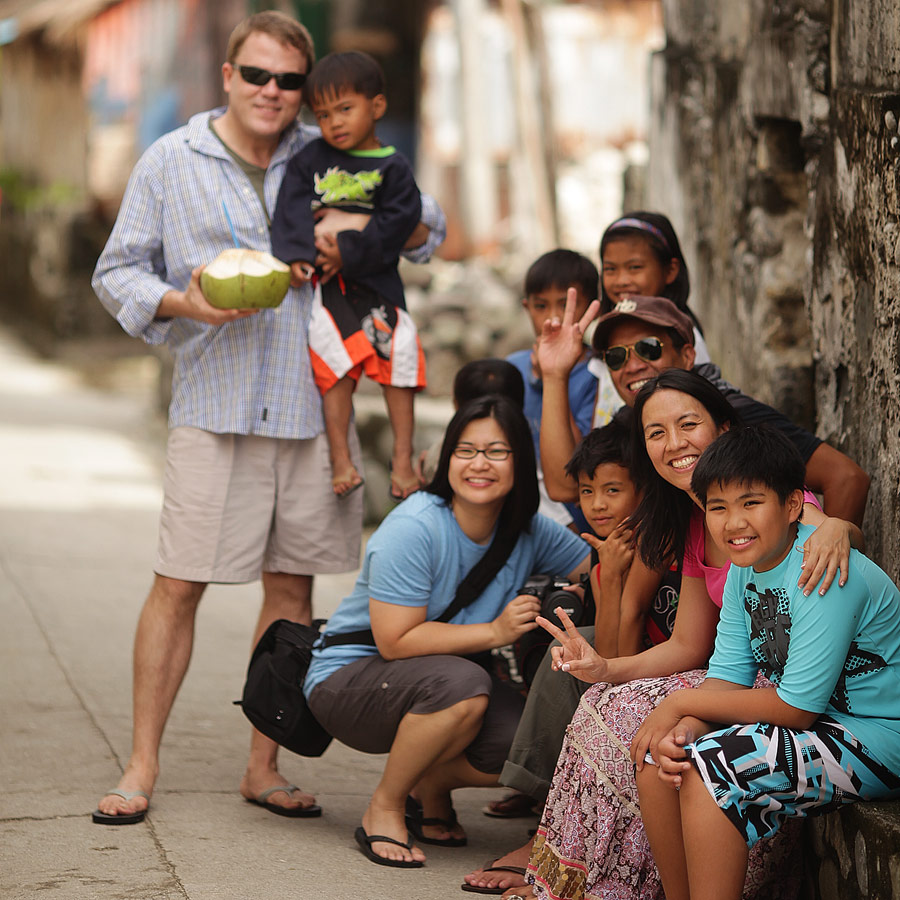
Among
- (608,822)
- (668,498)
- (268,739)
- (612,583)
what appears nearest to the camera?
(608,822)

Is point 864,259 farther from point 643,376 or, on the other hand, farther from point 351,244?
point 351,244

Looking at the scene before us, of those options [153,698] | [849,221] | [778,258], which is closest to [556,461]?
[849,221]

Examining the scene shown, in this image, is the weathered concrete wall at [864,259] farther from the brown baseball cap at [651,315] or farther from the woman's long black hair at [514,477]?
the woman's long black hair at [514,477]

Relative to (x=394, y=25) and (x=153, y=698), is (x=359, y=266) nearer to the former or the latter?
(x=153, y=698)

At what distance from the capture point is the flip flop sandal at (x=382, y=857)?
343 centimetres

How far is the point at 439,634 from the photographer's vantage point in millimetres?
3469

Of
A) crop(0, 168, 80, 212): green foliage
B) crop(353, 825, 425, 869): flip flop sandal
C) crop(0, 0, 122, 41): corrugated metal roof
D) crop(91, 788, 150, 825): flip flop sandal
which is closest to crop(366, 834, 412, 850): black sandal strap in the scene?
crop(353, 825, 425, 869): flip flop sandal

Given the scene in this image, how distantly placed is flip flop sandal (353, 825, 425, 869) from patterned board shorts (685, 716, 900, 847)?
1013mm

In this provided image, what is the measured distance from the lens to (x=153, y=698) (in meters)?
3.73

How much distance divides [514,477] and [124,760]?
154cm

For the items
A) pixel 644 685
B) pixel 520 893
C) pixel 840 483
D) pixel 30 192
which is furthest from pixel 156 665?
pixel 30 192

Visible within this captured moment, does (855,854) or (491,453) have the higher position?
(491,453)

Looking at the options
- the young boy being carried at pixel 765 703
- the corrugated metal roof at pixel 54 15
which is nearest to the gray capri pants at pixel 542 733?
the young boy being carried at pixel 765 703

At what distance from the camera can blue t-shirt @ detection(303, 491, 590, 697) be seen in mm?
3473
